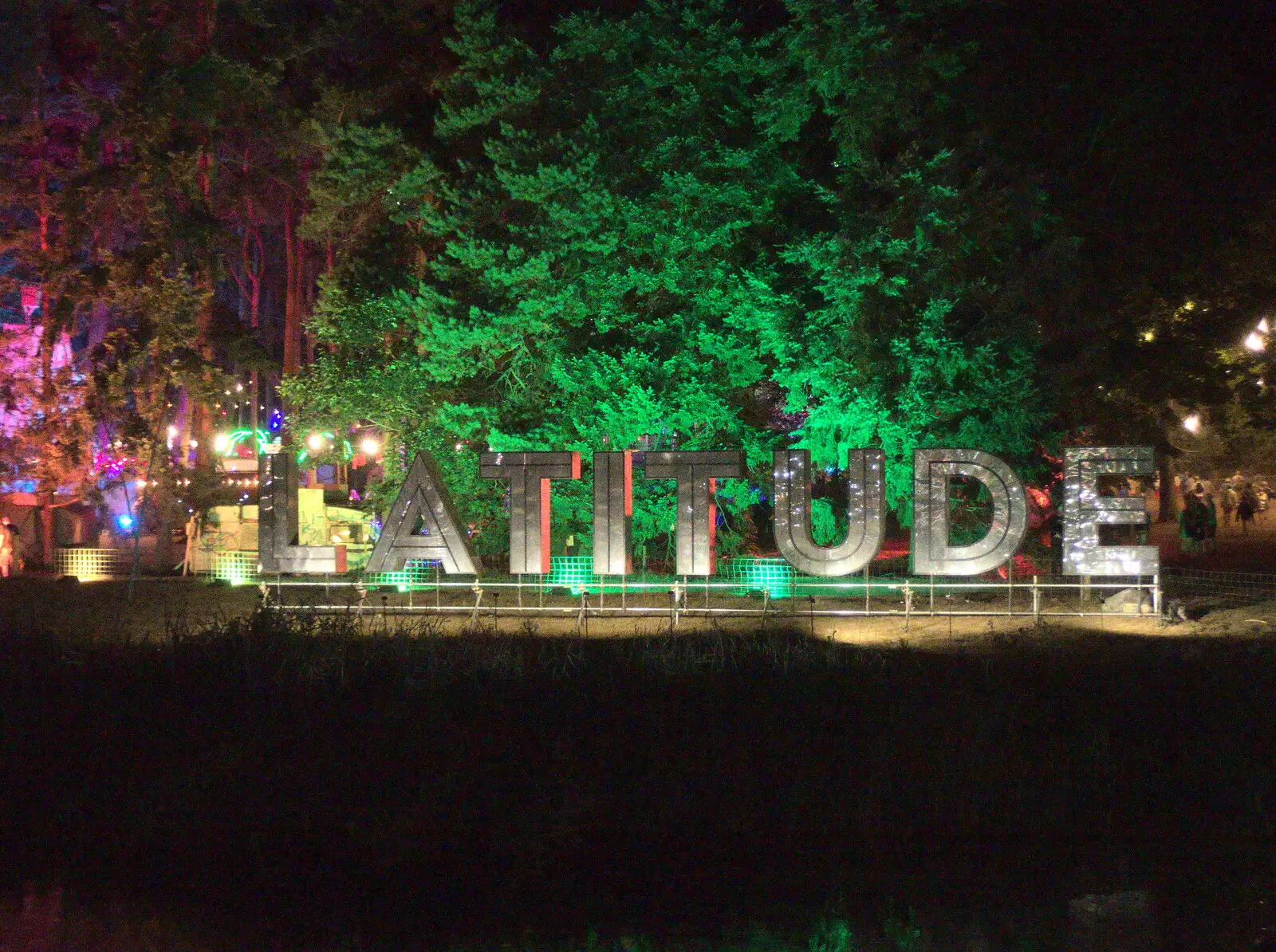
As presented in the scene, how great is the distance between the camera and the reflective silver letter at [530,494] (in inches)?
953

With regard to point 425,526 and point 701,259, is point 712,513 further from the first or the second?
point 701,259

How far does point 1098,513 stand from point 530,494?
34.4 feet

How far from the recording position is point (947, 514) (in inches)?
907

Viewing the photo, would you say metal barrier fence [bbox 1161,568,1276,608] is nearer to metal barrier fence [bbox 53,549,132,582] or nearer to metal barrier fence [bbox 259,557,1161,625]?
metal barrier fence [bbox 259,557,1161,625]

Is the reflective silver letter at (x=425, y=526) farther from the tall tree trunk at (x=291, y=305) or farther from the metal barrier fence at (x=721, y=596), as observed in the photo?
the tall tree trunk at (x=291, y=305)

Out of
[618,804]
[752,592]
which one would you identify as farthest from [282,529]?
[618,804]

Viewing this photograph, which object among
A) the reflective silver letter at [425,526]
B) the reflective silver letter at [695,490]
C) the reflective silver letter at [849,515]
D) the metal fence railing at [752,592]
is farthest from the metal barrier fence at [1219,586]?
the reflective silver letter at [425,526]

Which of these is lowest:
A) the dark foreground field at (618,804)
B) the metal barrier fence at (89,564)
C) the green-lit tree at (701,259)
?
the dark foreground field at (618,804)

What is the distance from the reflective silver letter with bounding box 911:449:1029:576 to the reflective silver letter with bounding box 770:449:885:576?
744 mm

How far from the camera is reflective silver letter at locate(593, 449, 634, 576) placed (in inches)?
954

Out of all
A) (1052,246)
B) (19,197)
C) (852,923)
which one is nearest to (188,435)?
(19,197)

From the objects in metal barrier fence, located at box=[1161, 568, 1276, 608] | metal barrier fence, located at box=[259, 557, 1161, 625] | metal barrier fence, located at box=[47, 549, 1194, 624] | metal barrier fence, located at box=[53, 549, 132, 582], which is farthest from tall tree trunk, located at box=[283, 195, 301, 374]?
metal barrier fence, located at box=[1161, 568, 1276, 608]

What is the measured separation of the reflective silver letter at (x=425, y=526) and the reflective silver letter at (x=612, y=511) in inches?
95.7

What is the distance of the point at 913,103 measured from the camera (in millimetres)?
29906
